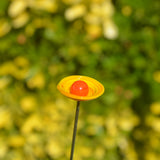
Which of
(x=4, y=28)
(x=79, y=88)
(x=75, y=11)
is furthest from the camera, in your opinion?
(x=4, y=28)

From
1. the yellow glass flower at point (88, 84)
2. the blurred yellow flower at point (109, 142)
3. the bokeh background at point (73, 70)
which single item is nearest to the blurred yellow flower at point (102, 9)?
the bokeh background at point (73, 70)

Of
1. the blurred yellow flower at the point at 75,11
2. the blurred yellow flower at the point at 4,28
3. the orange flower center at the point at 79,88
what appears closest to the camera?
the orange flower center at the point at 79,88

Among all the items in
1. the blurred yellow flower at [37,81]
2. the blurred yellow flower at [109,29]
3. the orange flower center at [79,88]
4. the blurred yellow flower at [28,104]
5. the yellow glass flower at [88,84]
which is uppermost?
the orange flower center at [79,88]

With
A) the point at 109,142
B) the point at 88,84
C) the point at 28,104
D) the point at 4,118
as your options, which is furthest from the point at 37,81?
the point at 88,84

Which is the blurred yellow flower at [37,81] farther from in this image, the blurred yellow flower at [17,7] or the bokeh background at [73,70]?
the blurred yellow flower at [17,7]

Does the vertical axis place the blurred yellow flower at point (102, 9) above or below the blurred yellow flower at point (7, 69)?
above

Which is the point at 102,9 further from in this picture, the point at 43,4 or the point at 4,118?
the point at 4,118

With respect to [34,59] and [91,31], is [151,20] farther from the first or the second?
[34,59]
